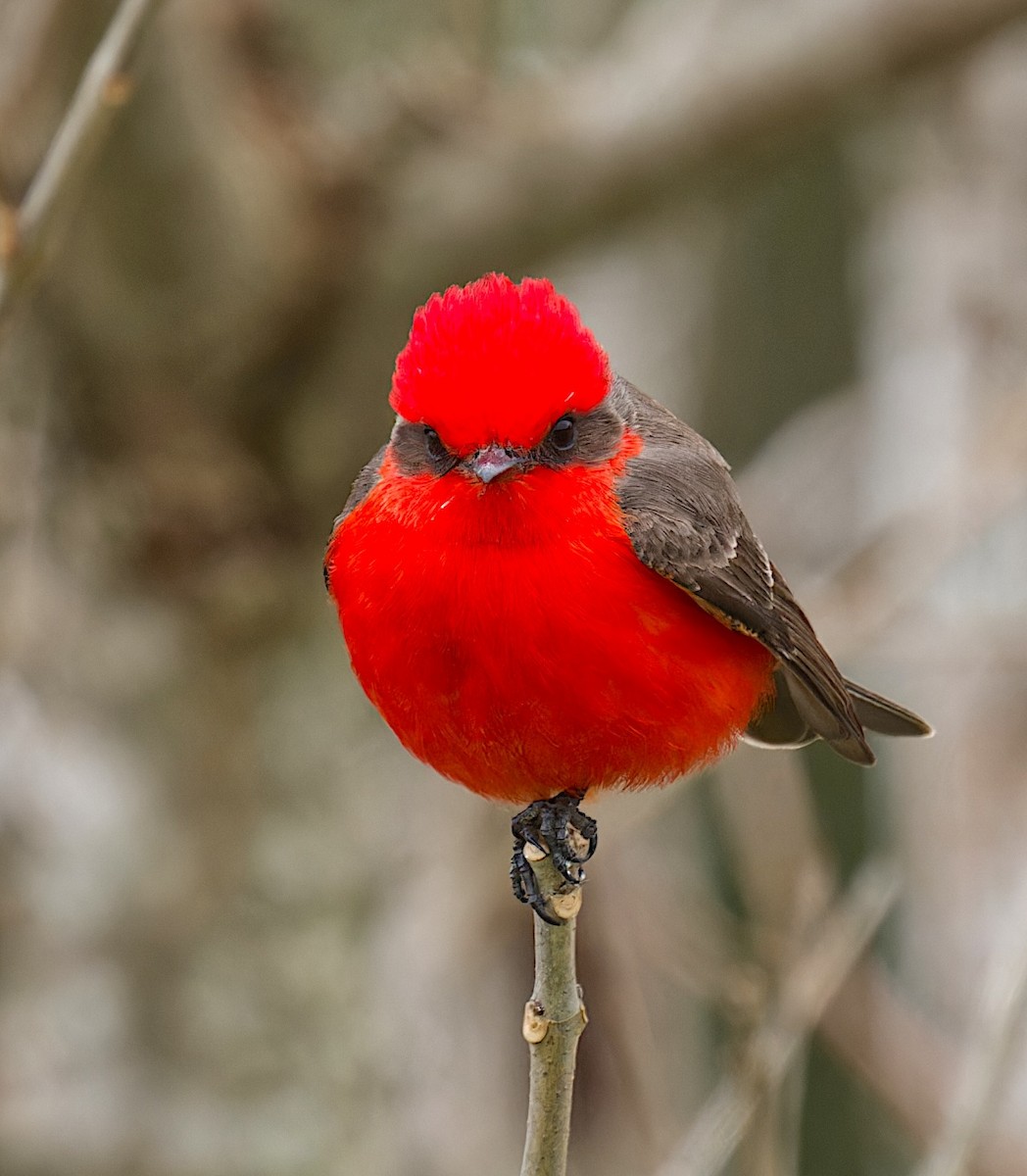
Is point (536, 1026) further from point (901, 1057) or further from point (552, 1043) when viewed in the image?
point (901, 1057)

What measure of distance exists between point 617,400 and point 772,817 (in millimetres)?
2199

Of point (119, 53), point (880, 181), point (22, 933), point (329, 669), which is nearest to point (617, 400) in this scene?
point (119, 53)

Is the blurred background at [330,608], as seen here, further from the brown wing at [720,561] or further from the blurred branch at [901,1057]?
the brown wing at [720,561]

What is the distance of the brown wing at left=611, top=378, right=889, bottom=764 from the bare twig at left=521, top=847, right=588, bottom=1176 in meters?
0.74

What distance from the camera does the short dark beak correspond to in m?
2.83

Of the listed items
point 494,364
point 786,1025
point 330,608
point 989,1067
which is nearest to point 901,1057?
point 786,1025

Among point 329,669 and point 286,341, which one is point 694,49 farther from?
point 329,669

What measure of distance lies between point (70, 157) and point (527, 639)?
1.05 meters

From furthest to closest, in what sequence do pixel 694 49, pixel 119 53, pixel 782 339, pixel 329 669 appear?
1. pixel 782 339
2. pixel 329 669
3. pixel 694 49
4. pixel 119 53

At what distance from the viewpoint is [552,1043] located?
2465 mm

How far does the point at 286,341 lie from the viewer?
4.74 meters

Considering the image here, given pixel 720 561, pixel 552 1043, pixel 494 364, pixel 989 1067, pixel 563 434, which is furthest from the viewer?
pixel 720 561

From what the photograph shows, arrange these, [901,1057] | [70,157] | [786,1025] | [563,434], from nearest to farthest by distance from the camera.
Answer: [70,157] → [563,434] → [786,1025] → [901,1057]

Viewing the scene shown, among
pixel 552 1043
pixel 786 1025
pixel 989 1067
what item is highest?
pixel 552 1043
